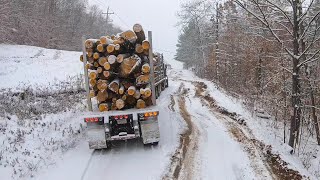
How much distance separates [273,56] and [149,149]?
5098 millimetres

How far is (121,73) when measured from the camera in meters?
9.54

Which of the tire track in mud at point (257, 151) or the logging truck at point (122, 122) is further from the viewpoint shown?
the logging truck at point (122, 122)

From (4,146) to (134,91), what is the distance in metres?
3.73

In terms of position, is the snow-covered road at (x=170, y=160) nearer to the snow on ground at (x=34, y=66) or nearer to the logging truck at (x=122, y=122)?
the logging truck at (x=122, y=122)

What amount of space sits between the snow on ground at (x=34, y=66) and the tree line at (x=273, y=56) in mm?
11216

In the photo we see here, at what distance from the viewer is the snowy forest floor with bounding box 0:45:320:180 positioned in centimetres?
760

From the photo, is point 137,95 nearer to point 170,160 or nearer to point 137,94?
point 137,94

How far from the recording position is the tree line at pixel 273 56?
9219 mm

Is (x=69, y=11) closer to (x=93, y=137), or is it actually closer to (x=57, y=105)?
(x=57, y=105)

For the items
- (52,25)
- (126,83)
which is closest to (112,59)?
(126,83)

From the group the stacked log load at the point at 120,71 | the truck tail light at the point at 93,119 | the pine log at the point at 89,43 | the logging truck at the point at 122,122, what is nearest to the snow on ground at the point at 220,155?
→ the logging truck at the point at 122,122

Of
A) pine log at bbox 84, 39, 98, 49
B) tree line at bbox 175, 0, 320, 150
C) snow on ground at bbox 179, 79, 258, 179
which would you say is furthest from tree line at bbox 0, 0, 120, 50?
snow on ground at bbox 179, 79, 258, 179

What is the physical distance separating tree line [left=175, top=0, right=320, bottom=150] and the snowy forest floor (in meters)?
1.78

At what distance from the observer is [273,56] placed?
10.7 meters
